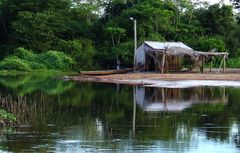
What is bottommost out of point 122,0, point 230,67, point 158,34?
point 230,67

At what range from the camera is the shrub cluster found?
5234cm

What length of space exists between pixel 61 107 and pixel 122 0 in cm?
4033

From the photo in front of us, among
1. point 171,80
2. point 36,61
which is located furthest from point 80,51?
point 171,80

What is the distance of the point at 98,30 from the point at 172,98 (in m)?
36.9

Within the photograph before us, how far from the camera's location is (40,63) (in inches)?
2141

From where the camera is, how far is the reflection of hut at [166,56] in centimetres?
4316

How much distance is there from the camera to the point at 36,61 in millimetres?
54281

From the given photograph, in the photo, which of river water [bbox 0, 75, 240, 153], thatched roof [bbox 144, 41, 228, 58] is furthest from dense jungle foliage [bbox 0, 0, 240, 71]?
river water [bbox 0, 75, 240, 153]

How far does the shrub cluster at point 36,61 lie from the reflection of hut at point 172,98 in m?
26.3

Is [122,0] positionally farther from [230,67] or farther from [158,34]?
[230,67]

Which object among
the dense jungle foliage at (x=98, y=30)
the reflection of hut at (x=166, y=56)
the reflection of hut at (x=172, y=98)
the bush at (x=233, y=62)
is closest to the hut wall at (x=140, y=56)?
the reflection of hut at (x=166, y=56)

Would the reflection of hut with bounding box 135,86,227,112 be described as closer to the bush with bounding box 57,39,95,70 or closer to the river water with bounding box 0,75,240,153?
the river water with bounding box 0,75,240,153

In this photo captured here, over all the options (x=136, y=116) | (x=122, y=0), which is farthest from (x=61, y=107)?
(x=122, y=0)

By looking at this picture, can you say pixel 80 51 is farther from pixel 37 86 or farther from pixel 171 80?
pixel 37 86
